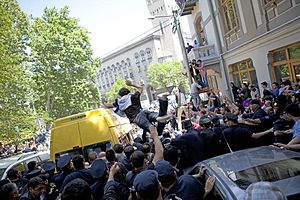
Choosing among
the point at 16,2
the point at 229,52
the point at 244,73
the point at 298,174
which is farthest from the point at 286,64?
the point at 16,2

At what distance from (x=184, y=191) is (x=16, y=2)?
71.8ft

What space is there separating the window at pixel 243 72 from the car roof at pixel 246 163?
11.3 meters

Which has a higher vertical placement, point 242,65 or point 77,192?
point 242,65

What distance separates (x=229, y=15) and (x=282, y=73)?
549 centimetres

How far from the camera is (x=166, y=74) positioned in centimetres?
6844

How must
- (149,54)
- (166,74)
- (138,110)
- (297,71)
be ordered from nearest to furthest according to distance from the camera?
(138,110)
(297,71)
(166,74)
(149,54)

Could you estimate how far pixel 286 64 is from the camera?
11164 mm

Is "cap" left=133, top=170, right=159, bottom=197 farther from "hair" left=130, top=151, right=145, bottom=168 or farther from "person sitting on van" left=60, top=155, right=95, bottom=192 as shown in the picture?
"person sitting on van" left=60, top=155, right=95, bottom=192

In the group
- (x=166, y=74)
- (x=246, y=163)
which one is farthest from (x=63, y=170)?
(x=166, y=74)

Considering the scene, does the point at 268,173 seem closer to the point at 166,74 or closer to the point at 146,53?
the point at 166,74

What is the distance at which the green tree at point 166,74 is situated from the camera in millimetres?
68125

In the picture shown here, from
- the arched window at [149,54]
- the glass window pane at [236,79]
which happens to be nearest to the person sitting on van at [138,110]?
the glass window pane at [236,79]

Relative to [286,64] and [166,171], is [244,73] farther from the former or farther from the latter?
[166,171]

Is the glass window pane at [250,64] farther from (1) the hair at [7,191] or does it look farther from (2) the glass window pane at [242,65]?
(1) the hair at [7,191]
